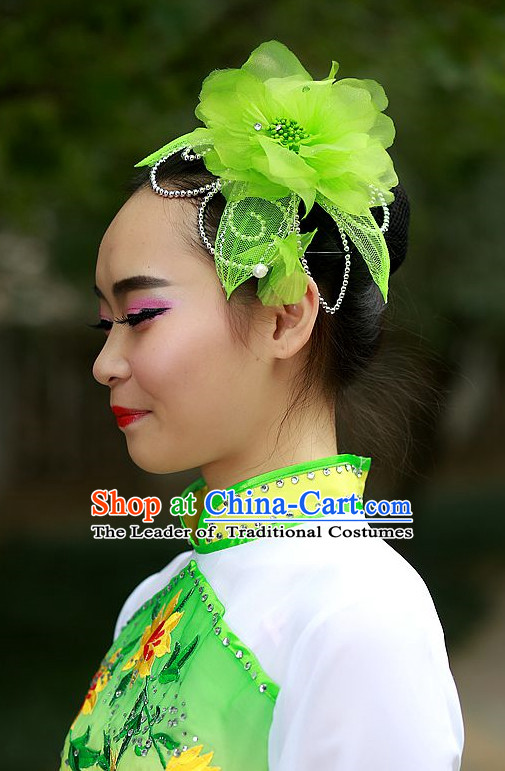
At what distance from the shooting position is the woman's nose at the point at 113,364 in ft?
5.76

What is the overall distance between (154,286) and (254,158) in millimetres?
277

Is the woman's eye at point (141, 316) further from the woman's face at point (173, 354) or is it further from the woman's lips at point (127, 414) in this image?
the woman's lips at point (127, 414)

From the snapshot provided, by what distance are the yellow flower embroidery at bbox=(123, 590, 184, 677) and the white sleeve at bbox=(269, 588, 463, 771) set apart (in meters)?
0.33

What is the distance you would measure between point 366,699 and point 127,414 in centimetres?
65

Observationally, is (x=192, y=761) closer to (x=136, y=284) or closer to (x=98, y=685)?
(x=98, y=685)

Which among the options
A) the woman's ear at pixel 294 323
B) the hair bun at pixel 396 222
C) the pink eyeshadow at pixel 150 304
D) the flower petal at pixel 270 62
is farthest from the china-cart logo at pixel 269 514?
the flower petal at pixel 270 62

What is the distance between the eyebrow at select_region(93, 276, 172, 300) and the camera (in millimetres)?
1724

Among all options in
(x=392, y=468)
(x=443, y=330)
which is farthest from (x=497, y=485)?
(x=392, y=468)

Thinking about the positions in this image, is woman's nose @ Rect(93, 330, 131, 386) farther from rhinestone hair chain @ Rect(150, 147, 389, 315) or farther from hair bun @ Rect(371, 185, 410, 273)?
hair bun @ Rect(371, 185, 410, 273)

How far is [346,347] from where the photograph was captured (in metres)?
1.92

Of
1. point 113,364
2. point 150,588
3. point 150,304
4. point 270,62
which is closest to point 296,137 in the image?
point 270,62

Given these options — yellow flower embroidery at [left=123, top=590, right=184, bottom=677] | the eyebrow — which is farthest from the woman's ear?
yellow flower embroidery at [left=123, top=590, right=184, bottom=677]

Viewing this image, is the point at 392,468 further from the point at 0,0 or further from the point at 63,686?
the point at 63,686

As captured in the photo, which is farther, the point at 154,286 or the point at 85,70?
the point at 85,70
